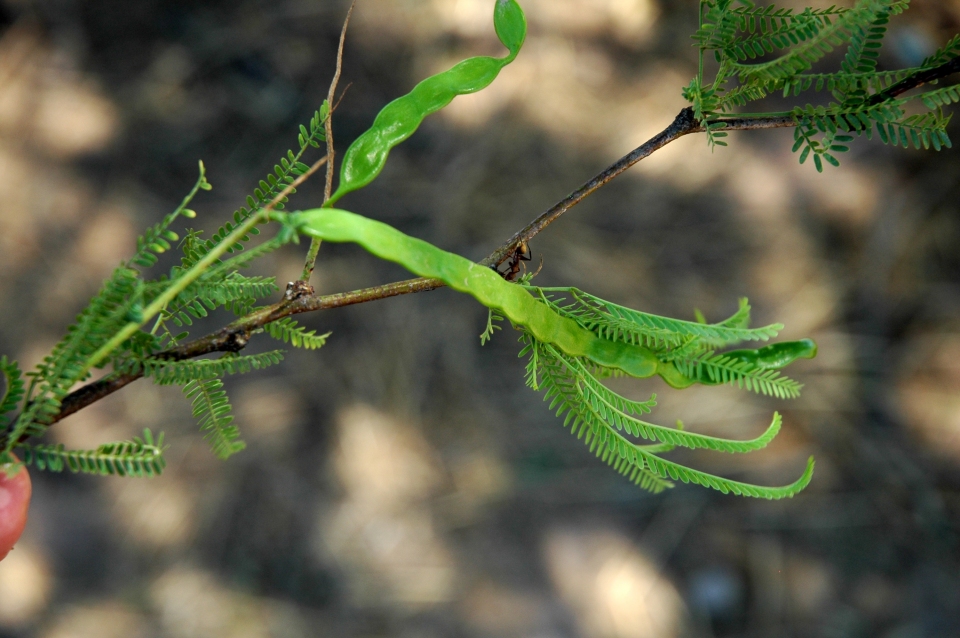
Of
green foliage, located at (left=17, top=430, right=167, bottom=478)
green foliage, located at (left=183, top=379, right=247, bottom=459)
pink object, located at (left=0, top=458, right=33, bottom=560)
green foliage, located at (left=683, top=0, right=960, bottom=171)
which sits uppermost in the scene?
green foliage, located at (left=683, top=0, right=960, bottom=171)

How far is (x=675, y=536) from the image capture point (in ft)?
5.92

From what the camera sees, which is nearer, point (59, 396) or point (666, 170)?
point (59, 396)

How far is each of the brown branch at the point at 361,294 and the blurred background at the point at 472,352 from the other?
112 cm

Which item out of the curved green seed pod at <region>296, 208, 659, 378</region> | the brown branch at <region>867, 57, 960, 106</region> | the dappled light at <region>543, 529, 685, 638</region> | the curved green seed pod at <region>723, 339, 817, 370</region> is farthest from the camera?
the dappled light at <region>543, 529, 685, 638</region>

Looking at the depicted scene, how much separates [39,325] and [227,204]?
62 centimetres

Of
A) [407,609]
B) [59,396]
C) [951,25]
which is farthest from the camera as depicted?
[951,25]

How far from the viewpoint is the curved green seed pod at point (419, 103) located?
27.3 inches

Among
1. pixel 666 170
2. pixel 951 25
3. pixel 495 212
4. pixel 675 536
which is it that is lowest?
pixel 675 536

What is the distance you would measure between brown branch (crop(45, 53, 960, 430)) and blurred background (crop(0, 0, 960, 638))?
1116mm

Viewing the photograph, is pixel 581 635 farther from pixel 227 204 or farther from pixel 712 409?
pixel 227 204

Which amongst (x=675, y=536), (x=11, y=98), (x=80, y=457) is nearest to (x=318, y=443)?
(x=675, y=536)

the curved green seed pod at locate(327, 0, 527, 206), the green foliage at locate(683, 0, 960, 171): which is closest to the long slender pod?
the curved green seed pod at locate(327, 0, 527, 206)

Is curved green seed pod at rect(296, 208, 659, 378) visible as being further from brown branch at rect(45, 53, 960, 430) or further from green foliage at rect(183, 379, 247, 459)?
green foliage at rect(183, 379, 247, 459)

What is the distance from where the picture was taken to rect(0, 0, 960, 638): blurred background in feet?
5.83
